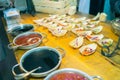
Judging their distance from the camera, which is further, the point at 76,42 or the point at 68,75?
the point at 76,42

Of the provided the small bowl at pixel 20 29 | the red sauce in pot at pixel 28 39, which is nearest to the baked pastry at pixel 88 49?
the red sauce in pot at pixel 28 39

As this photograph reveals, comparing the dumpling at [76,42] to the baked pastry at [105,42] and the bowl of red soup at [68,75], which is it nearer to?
the baked pastry at [105,42]

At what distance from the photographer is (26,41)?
2.82 ft

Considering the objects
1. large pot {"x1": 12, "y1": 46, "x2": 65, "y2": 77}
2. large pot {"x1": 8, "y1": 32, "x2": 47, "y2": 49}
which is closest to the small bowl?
large pot {"x1": 8, "y1": 32, "x2": 47, "y2": 49}

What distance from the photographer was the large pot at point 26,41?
2.72 ft

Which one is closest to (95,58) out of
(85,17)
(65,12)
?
(85,17)

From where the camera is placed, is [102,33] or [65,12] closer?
[102,33]

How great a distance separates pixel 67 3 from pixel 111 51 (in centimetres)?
62

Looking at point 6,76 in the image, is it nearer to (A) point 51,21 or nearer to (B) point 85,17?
(A) point 51,21

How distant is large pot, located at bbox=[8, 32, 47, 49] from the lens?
829mm

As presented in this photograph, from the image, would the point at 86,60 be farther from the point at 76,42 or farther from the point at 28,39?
the point at 28,39

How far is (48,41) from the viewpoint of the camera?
0.93 metres

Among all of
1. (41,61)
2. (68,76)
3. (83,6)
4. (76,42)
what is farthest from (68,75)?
(83,6)

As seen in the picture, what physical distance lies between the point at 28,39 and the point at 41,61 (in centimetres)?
22
